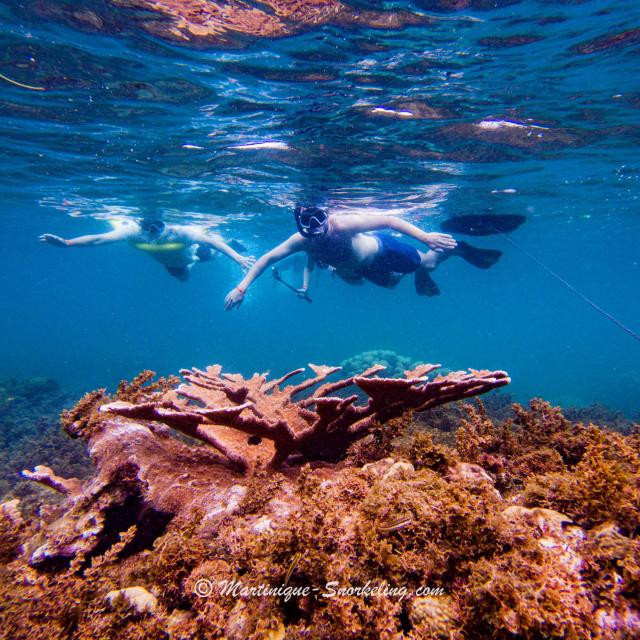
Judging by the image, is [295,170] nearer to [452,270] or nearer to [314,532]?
[314,532]

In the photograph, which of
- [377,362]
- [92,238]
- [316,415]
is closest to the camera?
[316,415]

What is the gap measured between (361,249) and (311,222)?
194 centimetres

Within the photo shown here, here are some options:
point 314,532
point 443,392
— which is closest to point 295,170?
point 443,392

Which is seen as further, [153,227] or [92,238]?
[153,227]

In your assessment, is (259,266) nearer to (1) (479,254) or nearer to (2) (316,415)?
(2) (316,415)

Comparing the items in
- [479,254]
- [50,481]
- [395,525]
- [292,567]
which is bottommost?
[479,254]

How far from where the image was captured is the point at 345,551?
184 cm

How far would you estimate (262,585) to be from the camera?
5.99ft

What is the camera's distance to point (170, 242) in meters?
15.7

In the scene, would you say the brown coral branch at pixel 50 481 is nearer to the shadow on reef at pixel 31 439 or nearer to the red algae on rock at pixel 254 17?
the shadow on reef at pixel 31 439

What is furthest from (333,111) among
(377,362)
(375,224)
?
(377,362)

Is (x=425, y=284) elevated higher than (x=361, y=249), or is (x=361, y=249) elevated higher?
(x=361, y=249)

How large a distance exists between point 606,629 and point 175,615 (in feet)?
6.83

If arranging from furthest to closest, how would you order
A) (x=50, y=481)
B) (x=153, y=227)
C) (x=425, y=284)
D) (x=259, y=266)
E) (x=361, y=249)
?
1. (x=153, y=227)
2. (x=425, y=284)
3. (x=361, y=249)
4. (x=259, y=266)
5. (x=50, y=481)
